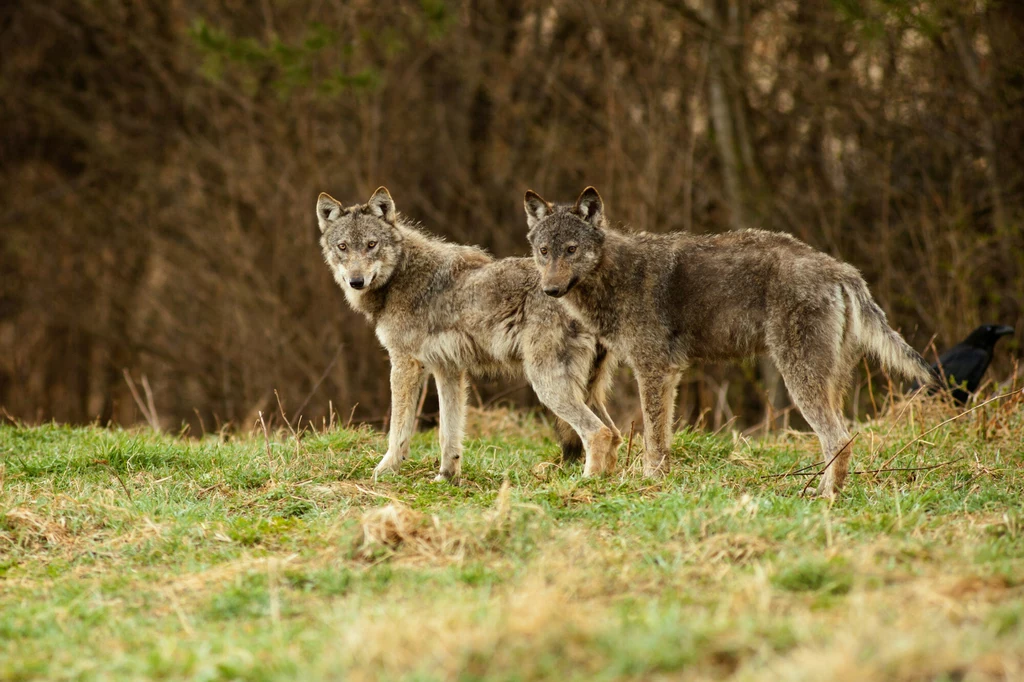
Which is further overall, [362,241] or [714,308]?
[362,241]

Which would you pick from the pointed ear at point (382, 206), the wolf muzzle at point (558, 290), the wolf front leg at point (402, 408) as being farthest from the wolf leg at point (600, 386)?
the pointed ear at point (382, 206)

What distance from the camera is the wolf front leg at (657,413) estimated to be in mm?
8219

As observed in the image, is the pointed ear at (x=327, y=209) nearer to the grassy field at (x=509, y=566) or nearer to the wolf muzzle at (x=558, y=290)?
the grassy field at (x=509, y=566)

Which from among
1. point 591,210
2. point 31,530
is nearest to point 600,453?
point 591,210

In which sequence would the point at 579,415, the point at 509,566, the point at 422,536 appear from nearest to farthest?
the point at 509,566, the point at 422,536, the point at 579,415

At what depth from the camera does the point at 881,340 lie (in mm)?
7664

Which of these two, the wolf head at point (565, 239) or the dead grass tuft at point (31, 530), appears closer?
the dead grass tuft at point (31, 530)

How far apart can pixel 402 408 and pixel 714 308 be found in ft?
8.54

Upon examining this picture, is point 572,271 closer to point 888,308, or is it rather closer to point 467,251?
point 467,251

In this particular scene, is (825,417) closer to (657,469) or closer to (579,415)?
(657,469)

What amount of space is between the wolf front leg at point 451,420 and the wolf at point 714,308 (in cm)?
126

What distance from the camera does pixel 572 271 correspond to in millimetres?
8195

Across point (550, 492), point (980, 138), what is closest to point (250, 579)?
Result: point (550, 492)

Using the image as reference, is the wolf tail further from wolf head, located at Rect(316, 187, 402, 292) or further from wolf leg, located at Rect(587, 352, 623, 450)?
wolf head, located at Rect(316, 187, 402, 292)
